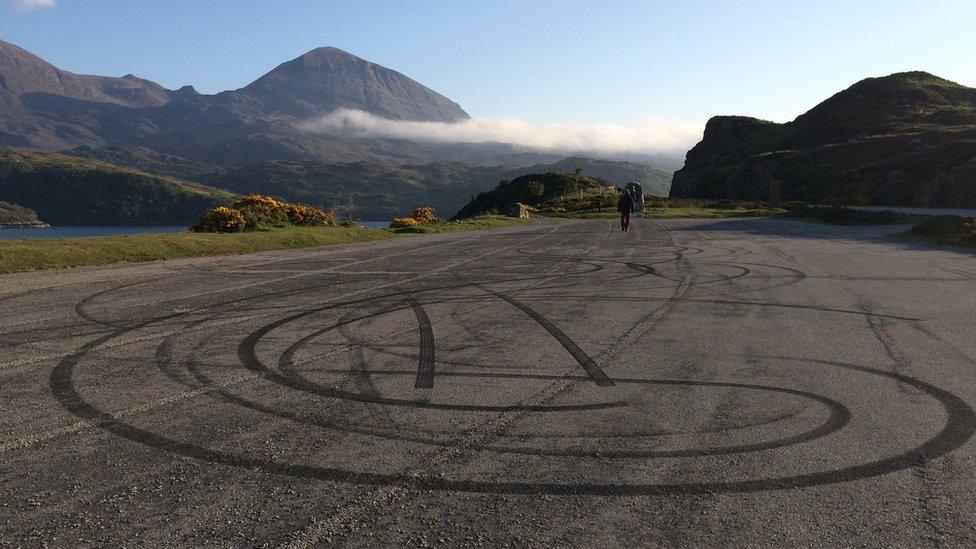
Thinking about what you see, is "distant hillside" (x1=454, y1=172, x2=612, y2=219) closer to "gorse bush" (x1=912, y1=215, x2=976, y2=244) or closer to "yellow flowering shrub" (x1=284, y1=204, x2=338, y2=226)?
"yellow flowering shrub" (x1=284, y1=204, x2=338, y2=226)

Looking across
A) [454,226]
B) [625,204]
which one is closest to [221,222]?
[454,226]

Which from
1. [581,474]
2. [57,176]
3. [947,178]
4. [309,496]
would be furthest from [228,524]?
[57,176]

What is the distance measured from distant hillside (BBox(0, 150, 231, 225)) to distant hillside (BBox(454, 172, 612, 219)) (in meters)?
47.6

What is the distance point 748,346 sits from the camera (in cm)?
824

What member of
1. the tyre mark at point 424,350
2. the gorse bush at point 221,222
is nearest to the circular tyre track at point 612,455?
the tyre mark at point 424,350

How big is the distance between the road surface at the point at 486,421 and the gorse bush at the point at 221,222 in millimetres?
17420

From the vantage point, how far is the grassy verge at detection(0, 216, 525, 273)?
17.2m

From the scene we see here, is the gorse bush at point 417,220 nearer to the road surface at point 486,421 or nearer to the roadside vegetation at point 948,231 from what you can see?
the roadside vegetation at point 948,231

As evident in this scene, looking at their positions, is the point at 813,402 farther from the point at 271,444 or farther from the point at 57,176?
the point at 57,176

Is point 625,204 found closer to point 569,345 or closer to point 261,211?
point 261,211

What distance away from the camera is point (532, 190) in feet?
398

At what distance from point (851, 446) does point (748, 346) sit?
344cm

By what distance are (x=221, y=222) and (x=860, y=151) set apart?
318 feet

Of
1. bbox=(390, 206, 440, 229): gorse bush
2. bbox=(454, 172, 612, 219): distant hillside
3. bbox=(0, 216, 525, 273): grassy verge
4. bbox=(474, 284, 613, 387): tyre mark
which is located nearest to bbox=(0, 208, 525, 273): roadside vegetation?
bbox=(0, 216, 525, 273): grassy verge
